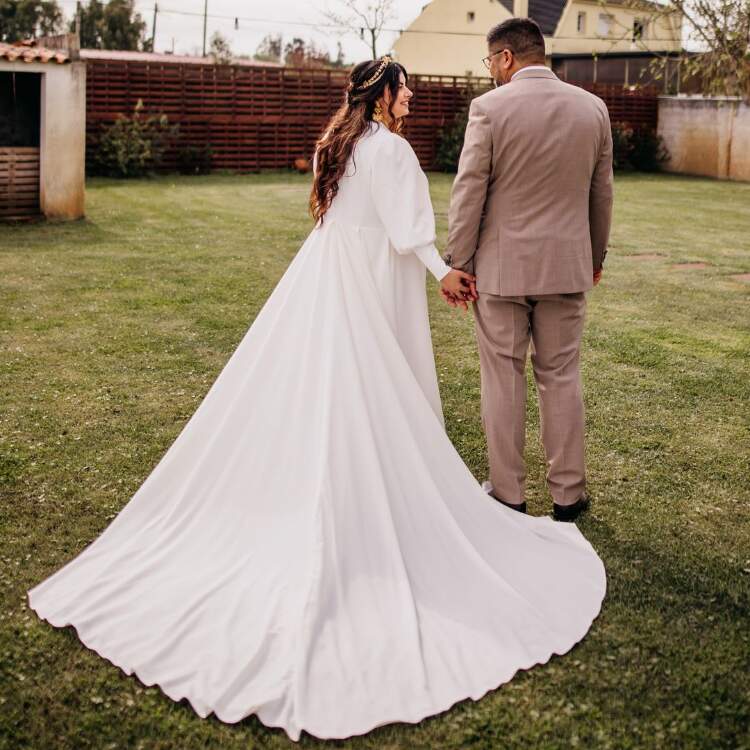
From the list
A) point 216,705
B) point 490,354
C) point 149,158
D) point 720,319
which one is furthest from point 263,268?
point 149,158

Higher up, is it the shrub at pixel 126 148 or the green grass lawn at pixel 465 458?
the shrub at pixel 126 148

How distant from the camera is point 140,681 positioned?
2941 mm

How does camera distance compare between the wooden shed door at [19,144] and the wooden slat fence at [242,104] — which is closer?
the wooden shed door at [19,144]

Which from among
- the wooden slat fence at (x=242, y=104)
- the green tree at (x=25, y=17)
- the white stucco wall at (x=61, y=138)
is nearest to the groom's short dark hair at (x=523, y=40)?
the white stucco wall at (x=61, y=138)

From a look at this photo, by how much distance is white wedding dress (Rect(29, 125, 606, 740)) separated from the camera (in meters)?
2.94

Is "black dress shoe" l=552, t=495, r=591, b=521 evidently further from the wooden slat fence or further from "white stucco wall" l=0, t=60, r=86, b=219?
the wooden slat fence

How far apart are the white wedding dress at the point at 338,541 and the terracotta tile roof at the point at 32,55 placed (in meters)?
10.2

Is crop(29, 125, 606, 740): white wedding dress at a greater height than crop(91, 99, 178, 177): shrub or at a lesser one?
lesser

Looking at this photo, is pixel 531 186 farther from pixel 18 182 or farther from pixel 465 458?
pixel 18 182

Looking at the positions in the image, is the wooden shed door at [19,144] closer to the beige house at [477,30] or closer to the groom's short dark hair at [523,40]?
the groom's short dark hair at [523,40]

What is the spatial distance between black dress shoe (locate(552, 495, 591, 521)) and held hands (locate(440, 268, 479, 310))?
3.35ft

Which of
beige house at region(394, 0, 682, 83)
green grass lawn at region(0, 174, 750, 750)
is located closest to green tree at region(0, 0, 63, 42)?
beige house at region(394, 0, 682, 83)

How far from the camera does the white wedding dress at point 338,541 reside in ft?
9.63

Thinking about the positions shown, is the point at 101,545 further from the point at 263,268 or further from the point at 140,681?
the point at 263,268
